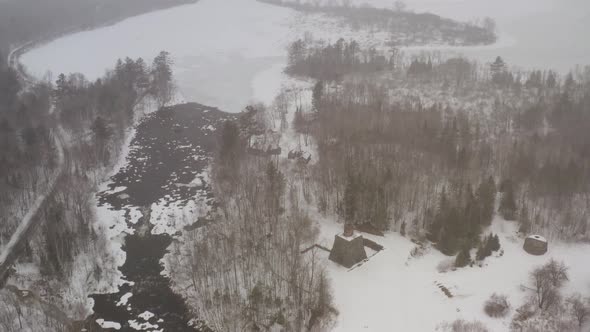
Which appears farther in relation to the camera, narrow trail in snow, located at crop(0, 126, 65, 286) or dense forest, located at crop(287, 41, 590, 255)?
dense forest, located at crop(287, 41, 590, 255)

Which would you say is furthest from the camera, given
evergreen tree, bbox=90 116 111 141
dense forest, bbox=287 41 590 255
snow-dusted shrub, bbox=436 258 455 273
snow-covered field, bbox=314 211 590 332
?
evergreen tree, bbox=90 116 111 141

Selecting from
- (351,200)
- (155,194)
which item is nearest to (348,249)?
(351,200)

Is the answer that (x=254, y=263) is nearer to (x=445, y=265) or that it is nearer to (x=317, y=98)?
(x=445, y=265)

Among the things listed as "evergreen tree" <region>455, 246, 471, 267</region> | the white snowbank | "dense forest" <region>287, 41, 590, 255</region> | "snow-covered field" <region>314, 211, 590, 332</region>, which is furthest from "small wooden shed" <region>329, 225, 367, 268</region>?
the white snowbank

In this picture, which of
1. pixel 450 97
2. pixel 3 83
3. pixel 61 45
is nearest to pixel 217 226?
pixel 450 97

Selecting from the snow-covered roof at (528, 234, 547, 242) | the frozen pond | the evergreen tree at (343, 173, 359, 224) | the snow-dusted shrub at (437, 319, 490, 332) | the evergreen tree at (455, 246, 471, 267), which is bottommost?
the snow-dusted shrub at (437, 319, 490, 332)

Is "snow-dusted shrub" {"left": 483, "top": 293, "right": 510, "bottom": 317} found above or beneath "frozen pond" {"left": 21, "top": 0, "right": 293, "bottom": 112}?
beneath

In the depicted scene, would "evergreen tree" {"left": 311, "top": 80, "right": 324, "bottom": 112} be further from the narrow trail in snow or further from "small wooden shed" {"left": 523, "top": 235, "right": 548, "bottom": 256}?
"small wooden shed" {"left": 523, "top": 235, "right": 548, "bottom": 256}
